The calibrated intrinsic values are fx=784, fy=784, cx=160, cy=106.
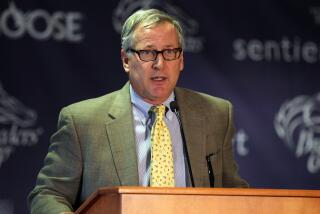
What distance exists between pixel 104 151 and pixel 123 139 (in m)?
0.09

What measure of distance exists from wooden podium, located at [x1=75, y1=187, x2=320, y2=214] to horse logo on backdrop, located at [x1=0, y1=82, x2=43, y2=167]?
1.59 metres

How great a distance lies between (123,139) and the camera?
308cm

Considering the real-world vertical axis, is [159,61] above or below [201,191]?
above

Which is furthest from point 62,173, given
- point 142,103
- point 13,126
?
point 13,126

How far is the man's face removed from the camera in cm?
308

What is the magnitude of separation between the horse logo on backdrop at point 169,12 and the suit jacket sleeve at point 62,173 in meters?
1.22

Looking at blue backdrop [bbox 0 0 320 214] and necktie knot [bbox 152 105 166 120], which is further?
blue backdrop [bbox 0 0 320 214]

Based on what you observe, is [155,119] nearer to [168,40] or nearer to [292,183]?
[168,40]

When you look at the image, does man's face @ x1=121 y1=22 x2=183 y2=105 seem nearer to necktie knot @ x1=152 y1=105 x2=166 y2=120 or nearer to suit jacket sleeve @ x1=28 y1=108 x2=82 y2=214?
necktie knot @ x1=152 y1=105 x2=166 y2=120

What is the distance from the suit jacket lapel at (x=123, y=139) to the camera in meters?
Result: 2.99

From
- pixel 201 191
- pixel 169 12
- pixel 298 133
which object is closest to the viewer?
pixel 201 191

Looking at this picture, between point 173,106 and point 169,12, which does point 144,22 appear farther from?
point 169,12

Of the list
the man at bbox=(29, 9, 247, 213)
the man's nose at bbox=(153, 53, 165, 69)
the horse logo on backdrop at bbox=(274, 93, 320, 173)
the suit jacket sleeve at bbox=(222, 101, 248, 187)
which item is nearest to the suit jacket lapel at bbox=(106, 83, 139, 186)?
the man at bbox=(29, 9, 247, 213)

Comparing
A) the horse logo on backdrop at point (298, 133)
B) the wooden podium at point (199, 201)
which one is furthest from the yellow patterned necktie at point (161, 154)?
the horse logo on backdrop at point (298, 133)
